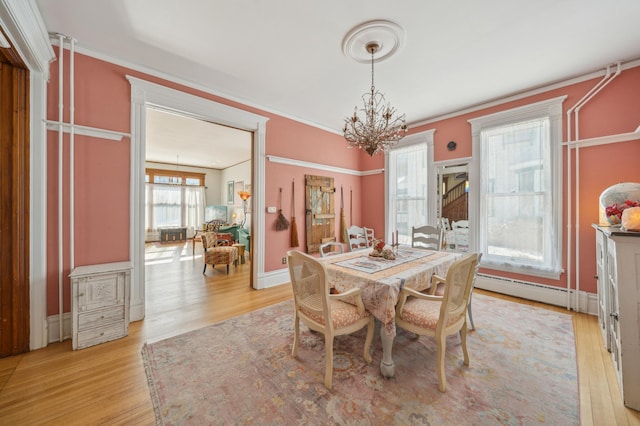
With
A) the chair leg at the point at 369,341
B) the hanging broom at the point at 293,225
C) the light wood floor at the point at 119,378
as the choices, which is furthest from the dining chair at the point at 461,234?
the chair leg at the point at 369,341

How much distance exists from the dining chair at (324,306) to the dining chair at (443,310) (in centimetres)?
32

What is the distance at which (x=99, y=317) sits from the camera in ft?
7.38

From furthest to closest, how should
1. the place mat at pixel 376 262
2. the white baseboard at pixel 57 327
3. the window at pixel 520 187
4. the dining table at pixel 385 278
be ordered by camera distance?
the window at pixel 520 187 < the white baseboard at pixel 57 327 < the place mat at pixel 376 262 < the dining table at pixel 385 278

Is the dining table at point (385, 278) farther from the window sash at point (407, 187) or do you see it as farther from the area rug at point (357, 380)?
the window sash at point (407, 187)

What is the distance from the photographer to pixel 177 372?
1.86 m

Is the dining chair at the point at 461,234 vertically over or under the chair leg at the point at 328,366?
over

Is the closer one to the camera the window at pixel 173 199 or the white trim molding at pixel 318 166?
the white trim molding at pixel 318 166

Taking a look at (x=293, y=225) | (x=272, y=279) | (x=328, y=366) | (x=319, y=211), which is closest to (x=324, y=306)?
(x=328, y=366)

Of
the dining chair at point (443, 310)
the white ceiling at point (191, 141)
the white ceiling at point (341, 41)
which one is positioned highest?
the white ceiling at point (191, 141)

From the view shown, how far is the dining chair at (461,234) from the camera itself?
4.01 metres

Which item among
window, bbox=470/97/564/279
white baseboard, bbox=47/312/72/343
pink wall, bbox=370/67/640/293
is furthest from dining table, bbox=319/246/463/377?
white baseboard, bbox=47/312/72/343

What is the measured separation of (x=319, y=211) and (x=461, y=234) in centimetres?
256

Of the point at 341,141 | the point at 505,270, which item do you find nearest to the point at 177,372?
the point at 505,270

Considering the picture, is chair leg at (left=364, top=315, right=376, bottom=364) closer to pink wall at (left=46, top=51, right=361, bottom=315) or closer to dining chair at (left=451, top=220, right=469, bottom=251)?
pink wall at (left=46, top=51, right=361, bottom=315)
